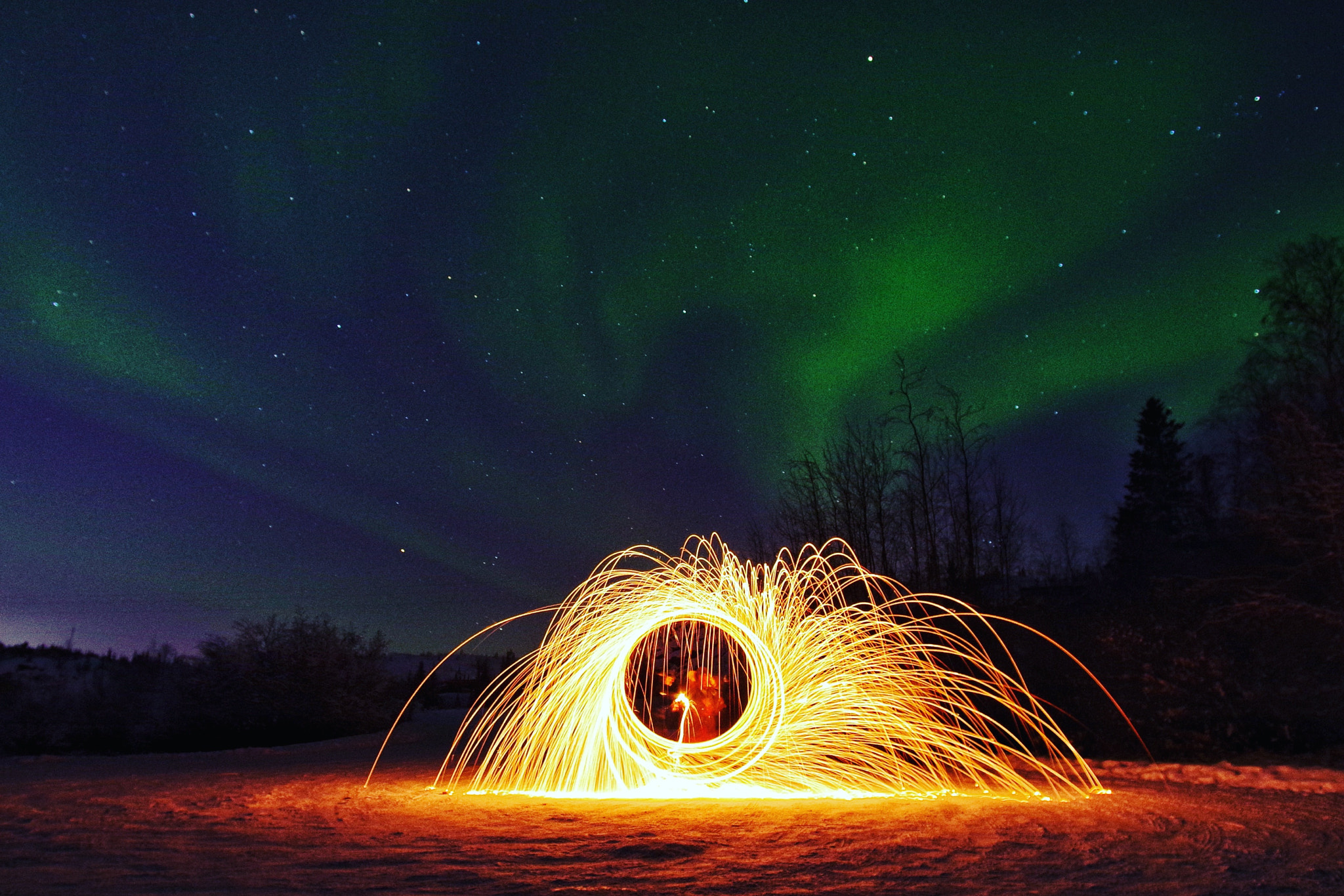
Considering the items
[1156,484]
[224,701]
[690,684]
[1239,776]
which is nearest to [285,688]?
[224,701]

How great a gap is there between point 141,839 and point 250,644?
14154mm

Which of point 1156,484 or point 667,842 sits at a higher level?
point 1156,484

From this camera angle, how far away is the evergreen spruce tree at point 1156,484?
34981 millimetres

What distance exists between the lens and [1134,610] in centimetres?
1482

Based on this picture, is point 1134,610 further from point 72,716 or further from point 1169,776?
point 72,716

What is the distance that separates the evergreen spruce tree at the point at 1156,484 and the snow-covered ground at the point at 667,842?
26619 millimetres

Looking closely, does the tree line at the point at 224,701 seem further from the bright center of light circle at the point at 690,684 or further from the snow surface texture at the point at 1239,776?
the snow surface texture at the point at 1239,776

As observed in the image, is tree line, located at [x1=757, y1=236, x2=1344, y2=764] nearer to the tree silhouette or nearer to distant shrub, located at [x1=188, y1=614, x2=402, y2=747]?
the tree silhouette

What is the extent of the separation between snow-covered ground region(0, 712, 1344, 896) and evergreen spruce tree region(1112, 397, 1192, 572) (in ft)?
87.3

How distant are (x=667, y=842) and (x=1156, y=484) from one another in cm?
3850

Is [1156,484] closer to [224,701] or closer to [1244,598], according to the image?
[1244,598]

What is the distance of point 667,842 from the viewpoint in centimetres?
647

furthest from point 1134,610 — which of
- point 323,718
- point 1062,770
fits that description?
point 323,718

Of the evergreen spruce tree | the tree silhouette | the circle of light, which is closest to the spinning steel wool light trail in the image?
the circle of light
